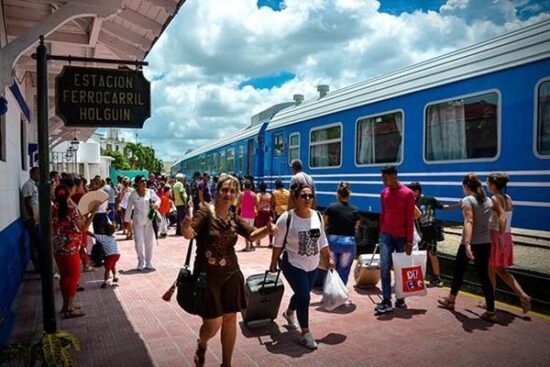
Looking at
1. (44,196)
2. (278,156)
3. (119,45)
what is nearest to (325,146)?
(278,156)

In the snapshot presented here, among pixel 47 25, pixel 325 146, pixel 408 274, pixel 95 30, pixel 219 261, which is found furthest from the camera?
pixel 325 146

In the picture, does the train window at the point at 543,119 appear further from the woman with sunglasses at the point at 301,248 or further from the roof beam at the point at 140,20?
the roof beam at the point at 140,20

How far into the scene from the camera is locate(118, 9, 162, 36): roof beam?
5676 mm

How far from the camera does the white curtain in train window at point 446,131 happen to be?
675cm

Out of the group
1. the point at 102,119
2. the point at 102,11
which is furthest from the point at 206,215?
the point at 102,11

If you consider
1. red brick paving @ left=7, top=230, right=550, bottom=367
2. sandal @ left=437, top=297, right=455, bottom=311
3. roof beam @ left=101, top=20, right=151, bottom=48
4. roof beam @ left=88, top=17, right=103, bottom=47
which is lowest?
red brick paving @ left=7, top=230, right=550, bottom=367

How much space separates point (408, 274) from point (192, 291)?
2952 millimetres

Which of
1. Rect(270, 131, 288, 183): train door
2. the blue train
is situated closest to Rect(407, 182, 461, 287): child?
the blue train

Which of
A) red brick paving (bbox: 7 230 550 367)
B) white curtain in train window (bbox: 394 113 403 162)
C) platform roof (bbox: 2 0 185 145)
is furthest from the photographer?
white curtain in train window (bbox: 394 113 403 162)

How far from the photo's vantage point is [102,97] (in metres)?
3.98

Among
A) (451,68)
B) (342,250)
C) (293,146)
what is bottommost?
(342,250)

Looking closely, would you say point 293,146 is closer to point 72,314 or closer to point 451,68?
point 451,68

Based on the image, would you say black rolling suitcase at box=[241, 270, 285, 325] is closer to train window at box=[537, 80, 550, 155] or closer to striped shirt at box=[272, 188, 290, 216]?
train window at box=[537, 80, 550, 155]

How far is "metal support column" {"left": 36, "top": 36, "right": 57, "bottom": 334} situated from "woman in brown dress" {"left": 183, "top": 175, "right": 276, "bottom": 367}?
122 cm
